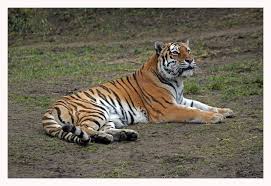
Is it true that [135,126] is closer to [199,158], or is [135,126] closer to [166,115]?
[166,115]

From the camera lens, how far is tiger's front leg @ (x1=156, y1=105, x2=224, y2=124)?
643 cm

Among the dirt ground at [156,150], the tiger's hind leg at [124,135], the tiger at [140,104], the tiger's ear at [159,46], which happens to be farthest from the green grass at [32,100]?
the tiger's hind leg at [124,135]

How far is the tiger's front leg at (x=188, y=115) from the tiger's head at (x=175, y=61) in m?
0.39

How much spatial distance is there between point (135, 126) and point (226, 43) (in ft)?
18.6

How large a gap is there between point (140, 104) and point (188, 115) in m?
0.55

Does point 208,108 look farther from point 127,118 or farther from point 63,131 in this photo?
point 63,131

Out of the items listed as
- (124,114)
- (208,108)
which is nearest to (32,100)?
(124,114)

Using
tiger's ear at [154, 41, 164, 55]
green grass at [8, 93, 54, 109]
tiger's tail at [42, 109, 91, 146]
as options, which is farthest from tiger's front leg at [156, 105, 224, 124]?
green grass at [8, 93, 54, 109]

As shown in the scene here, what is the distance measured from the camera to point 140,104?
6.73 meters

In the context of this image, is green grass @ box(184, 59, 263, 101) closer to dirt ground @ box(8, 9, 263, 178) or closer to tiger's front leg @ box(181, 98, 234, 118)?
dirt ground @ box(8, 9, 263, 178)

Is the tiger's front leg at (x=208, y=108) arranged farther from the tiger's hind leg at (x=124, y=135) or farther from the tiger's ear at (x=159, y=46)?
the tiger's hind leg at (x=124, y=135)

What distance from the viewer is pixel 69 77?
9.73 meters

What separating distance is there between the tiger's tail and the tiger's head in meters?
1.32

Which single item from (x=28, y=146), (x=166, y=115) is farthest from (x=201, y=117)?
(x=28, y=146)
